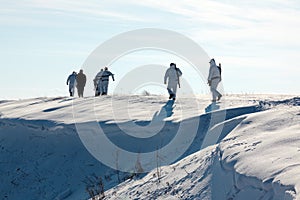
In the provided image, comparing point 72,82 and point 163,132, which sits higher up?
point 72,82

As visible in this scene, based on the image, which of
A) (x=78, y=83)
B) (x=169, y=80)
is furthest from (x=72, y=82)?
(x=169, y=80)

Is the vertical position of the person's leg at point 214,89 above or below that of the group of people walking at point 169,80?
below

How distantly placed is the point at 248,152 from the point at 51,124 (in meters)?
11.1

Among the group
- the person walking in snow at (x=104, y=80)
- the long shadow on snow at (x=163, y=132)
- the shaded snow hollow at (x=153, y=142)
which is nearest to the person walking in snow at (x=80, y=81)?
the person walking in snow at (x=104, y=80)

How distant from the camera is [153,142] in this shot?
17.9m

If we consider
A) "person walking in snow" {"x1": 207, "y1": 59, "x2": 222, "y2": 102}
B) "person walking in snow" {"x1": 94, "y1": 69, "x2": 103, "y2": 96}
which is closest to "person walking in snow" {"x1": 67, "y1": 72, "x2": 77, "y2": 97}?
"person walking in snow" {"x1": 94, "y1": 69, "x2": 103, "y2": 96}

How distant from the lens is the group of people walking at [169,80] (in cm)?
2368

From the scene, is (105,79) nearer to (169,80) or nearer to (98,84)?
(98,84)

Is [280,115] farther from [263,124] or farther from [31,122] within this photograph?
[31,122]

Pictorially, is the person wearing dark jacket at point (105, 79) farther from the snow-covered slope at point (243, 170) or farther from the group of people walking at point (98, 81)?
the snow-covered slope at point (243, 170)

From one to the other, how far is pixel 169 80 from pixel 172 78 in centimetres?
15

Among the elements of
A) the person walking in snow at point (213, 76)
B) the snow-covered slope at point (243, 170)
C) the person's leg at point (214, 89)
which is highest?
the person walking in snow at point (213, 76)

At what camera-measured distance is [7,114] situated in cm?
2459

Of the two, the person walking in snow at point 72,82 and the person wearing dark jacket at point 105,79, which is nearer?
the person wearing dark jacket at point 105,79
